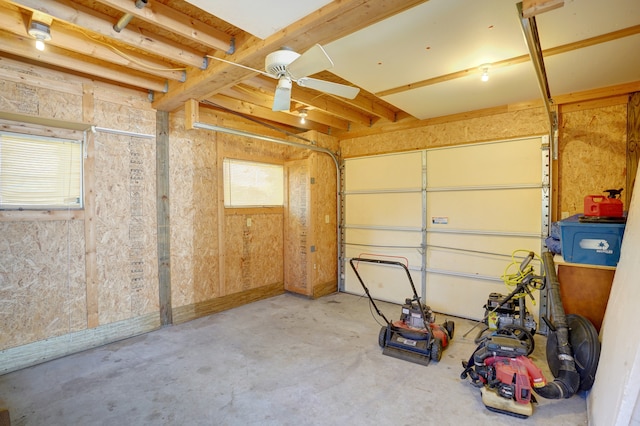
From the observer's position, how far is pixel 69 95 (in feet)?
10.1

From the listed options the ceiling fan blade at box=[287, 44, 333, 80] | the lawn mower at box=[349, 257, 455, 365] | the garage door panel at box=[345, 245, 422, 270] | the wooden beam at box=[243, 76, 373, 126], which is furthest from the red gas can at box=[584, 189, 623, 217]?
the wooden beam at box=[243, 76, 373, 126]

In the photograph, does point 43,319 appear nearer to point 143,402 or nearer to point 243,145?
point 143,402

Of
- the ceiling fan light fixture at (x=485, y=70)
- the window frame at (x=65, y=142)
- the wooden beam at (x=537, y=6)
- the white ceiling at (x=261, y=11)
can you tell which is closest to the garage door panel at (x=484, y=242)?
the ceiling fan light fixture at (x=485, y=70)

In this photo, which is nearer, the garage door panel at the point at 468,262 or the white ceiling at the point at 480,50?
the white ceiling at the point at 480,50

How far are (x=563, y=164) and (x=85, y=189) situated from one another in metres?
5.39

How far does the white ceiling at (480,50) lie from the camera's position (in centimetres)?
198

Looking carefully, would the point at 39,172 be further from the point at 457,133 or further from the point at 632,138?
the point at 632,138

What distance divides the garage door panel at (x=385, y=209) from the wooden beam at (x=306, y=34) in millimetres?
2939

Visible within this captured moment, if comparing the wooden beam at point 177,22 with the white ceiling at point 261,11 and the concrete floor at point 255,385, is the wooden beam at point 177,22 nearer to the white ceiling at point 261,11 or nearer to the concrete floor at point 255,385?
the white ceiling at point 261,11

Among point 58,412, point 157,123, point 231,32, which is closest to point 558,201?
point 231,32

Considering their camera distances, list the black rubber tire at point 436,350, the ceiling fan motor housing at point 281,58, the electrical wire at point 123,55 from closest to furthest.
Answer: the ceiling fan motor housing at point 281,58
the electrical wire at point 123,55
the black rubber tire at point 436,350

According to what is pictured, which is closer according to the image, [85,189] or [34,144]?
[34,144]

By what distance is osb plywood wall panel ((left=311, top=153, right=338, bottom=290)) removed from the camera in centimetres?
507

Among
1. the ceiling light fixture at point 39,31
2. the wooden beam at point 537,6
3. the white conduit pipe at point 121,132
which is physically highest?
the ceiling light fixture at point 39,31
